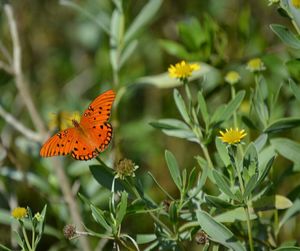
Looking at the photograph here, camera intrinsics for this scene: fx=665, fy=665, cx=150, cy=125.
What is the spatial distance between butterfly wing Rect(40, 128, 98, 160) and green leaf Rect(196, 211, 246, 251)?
182mm

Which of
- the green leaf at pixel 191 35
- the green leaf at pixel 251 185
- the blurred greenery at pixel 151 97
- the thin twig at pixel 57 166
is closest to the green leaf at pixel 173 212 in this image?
the blurred greenery at pixel 151 97

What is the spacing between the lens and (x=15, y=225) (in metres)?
1.26

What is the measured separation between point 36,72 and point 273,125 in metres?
1.58

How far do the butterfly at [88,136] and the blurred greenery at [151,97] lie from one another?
0.04 meters

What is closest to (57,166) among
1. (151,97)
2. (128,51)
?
(128,51)

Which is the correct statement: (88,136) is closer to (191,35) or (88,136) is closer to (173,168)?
(173,168)

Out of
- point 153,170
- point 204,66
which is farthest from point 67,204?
point 153,170

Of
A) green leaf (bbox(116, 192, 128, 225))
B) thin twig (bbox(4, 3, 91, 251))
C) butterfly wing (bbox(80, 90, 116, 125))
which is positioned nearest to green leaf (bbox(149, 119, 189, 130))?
butterfly wing (bbox(80, 90, 116, 125))

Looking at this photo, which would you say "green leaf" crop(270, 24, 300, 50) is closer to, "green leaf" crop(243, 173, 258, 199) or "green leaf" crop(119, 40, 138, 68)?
"green leaf" crop(243, 173, 258, 199)

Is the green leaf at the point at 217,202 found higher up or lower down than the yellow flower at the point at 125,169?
lower down

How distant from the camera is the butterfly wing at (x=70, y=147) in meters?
0.97

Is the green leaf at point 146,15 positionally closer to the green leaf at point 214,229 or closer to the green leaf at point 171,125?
the green leaf at point 171,125

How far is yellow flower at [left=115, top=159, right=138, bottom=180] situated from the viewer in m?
0.94

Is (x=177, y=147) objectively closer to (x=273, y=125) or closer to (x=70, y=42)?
(x=70, y=42)
